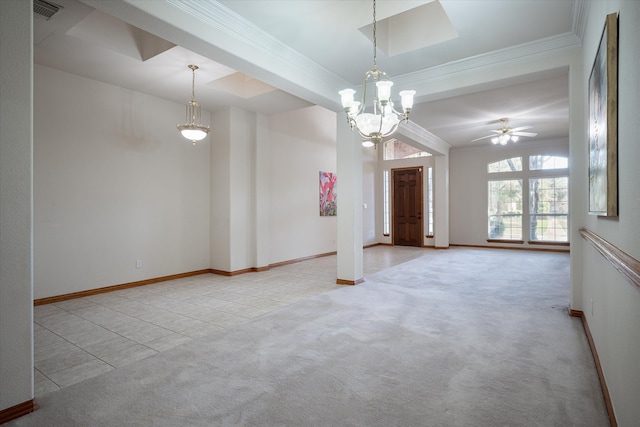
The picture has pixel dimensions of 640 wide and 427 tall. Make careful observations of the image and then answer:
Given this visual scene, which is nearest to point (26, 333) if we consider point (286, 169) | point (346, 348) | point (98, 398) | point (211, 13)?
point (98, 398)

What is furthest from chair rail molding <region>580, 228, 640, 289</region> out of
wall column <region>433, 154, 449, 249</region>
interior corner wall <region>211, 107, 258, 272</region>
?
wall column <region>433, 154, 449, 249</region>

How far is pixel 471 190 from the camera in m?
10.2

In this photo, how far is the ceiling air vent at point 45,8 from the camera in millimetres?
3001

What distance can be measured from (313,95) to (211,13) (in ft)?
5.74

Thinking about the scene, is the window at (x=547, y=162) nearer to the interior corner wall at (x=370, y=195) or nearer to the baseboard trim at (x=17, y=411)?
the interior corner wall at (x=370, y=195)

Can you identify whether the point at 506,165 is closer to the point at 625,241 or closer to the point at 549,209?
the point at 549,209

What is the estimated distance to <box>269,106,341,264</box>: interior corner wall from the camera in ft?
→ 23.6

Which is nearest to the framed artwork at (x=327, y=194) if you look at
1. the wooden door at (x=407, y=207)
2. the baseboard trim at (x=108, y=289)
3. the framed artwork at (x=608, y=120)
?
the wooden door at (x=407, y=207)

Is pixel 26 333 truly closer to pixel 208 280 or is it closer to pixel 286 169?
pixel 208 280

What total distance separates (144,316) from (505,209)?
9.42 meters

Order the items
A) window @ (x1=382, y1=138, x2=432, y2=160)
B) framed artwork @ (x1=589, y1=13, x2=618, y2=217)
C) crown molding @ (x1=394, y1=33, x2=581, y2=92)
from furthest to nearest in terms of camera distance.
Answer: window @ (x1=382, y1=138, x2=432, y2=160) < crown molding @ (x1=394, y1=33, x2=581, y2=92) < framed artwork @ (x1=589, y1=13, x2=618, y2=217)

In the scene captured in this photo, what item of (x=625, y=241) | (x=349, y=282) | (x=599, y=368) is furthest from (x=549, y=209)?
(x=625, y=241)

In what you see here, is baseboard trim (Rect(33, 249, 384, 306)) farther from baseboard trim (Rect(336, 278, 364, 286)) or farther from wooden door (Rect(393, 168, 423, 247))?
wooden door (Rect(393, 168, 423, 247))

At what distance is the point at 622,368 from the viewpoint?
1.63 m
